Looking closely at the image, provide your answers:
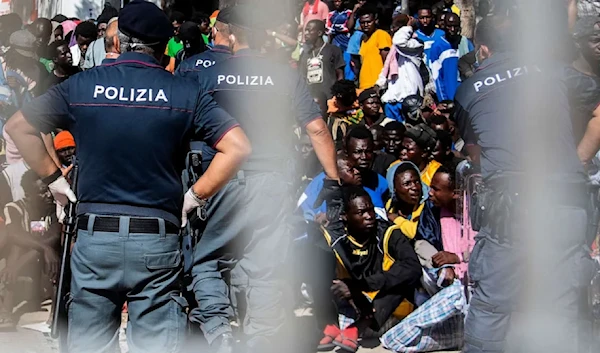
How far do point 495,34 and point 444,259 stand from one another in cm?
137

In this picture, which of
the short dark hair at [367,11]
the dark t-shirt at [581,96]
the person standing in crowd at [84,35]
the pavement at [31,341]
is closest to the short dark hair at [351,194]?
the pavement at [31,341]

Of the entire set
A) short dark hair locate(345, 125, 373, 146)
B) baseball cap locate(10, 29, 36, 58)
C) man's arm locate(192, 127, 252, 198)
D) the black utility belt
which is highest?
baseball cap locate(10, 29, 36, 58)

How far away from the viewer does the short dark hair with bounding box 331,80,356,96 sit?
683 cm

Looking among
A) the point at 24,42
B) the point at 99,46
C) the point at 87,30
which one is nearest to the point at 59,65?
the point at 24,42

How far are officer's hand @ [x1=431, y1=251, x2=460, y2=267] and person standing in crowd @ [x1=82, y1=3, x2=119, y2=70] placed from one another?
2.58 meters

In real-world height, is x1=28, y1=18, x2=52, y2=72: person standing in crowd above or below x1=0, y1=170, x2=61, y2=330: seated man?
above

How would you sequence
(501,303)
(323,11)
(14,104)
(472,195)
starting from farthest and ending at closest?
(323,11) < (14,104) < (472,195) < (501,303)

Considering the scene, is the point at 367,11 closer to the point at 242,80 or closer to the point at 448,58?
the point at 448,58

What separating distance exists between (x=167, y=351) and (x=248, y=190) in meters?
1.06

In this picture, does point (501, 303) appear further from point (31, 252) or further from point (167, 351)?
point (31, 252)

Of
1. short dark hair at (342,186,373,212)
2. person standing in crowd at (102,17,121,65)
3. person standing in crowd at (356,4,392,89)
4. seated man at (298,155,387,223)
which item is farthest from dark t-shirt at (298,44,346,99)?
person standing in crowd at (102,17,121,65)

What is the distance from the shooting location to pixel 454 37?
7.18 meters

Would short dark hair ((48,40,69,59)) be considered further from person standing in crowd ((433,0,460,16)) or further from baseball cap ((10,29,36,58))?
person standing in crowd ((433,0,460,16))

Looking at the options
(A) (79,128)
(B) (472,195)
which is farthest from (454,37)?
(A) (79,128)
